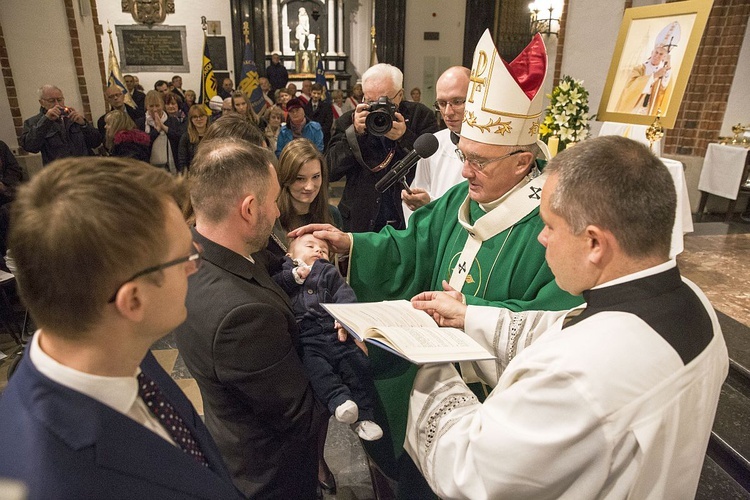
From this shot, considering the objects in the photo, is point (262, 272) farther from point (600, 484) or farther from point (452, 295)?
point (600, 484)

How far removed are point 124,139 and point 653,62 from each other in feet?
17.0

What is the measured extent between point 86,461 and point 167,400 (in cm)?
32

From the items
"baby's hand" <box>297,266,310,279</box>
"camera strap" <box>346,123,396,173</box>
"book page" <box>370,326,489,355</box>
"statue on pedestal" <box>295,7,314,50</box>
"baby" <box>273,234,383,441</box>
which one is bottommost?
"baby" <box>273,234,383,441</box>

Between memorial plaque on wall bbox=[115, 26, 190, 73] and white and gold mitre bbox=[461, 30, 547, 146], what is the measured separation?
1187cm

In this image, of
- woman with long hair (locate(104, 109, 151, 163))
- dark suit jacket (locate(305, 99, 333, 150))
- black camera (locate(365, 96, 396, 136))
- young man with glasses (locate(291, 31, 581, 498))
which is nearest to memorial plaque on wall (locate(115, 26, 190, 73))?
dark suit jacket (locate(305, 99, 333, 150))

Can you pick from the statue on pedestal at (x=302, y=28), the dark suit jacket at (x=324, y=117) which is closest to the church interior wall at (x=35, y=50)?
the dark suit jacket at (x=324, y=117)

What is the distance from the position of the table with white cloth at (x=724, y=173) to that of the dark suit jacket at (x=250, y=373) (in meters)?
6.46

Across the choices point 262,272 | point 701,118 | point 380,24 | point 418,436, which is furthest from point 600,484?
point 380,24

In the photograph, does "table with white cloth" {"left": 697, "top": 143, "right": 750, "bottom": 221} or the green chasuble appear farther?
"table with white cloth" {"left": 697, "top": 143, "right": 750, "bottom": 221}

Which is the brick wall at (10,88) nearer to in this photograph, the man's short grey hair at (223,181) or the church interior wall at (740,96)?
the man's short grey hair at (223,181)

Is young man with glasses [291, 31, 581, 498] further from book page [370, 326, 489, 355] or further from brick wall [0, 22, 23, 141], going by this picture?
brick wall [0, 22, 23, 141]

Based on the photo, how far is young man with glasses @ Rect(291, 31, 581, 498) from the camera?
1697 mm

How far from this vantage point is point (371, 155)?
3246 millimetres

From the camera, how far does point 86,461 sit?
0.70 meters
